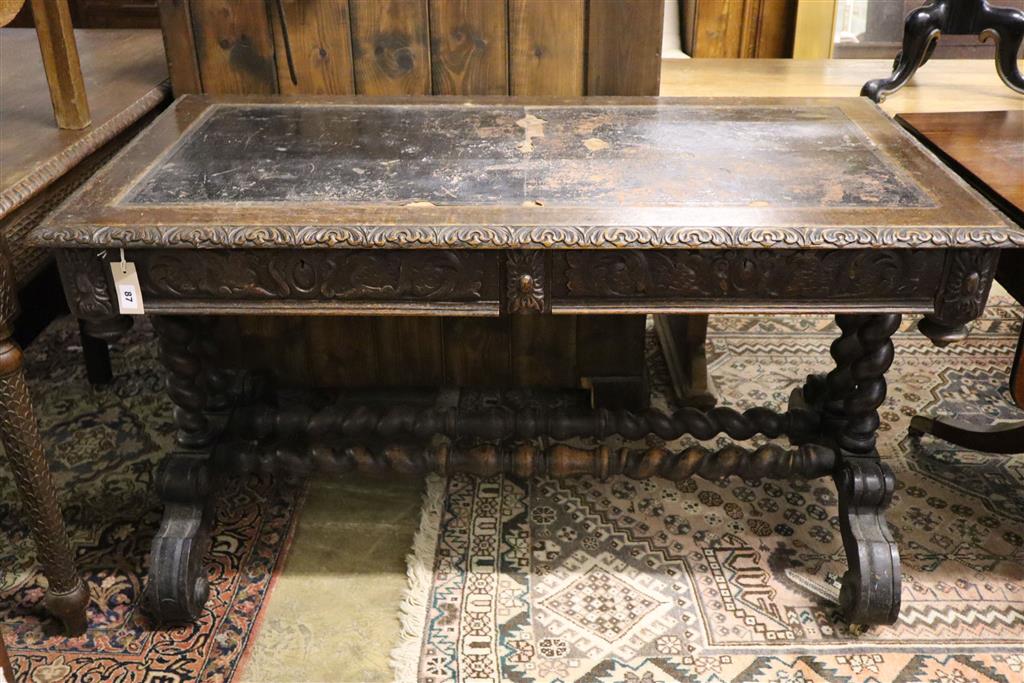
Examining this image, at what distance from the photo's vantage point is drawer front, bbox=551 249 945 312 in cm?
158

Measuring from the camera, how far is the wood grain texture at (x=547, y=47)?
2135 millimetres

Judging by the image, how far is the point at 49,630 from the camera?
193cm

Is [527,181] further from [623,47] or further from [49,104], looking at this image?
[49,104]

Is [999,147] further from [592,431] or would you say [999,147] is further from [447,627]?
[447,627]

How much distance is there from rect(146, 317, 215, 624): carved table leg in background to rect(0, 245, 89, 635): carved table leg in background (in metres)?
0.15

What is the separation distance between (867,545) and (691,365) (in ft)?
2.80

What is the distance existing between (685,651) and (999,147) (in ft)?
4.18

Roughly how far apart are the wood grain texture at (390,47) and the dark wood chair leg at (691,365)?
3.34 ft

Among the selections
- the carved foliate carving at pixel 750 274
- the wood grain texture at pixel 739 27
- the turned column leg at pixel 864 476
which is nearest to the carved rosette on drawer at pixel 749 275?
the carved foliate carving at pixel 750 274

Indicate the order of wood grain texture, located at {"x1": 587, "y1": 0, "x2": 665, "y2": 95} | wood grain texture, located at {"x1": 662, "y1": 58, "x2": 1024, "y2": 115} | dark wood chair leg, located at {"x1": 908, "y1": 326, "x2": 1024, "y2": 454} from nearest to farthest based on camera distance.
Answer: wood grain texture, located at {"x1": 587, "y1": 0, "x2": 665, "y2": 95} → dark wood chair leg, located at {"x1": 908, "y1": 326, "x2": 1024, "y2": 454} → wood grain texture, located at {"x1": 662, "y1": 58, "x2": 1024, "y2": 115}

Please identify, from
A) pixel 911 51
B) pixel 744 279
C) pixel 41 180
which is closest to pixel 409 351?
pixel 41 180

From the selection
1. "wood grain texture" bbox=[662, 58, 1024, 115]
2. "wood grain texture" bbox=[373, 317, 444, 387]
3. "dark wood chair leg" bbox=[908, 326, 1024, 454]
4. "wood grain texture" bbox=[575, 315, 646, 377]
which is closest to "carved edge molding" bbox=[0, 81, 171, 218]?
"wood grain texture" bbox=[373, 317, 444, 387]

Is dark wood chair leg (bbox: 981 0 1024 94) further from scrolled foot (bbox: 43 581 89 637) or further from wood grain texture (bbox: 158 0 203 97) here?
scrolled foot (bbox: 43 581 89 637)

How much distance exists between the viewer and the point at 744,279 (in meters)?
1.60
